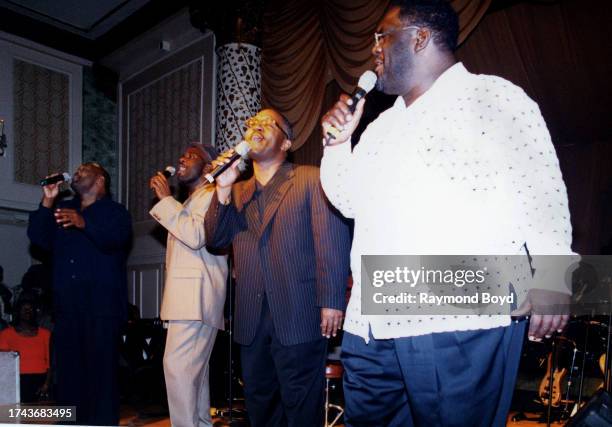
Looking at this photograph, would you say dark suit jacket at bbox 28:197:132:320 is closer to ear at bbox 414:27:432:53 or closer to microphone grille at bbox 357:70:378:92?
microphone grille at bbox 357:70:378:92

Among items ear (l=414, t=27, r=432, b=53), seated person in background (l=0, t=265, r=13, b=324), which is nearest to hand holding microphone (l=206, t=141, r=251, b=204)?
ear (l=414, t=27, r=432, b=53)

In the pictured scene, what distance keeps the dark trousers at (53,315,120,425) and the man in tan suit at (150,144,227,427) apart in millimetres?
533

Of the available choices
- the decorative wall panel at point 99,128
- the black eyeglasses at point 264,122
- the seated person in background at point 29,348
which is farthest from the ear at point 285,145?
the decorative wall panel at point 99,128

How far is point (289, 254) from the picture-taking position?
2389 millimetres

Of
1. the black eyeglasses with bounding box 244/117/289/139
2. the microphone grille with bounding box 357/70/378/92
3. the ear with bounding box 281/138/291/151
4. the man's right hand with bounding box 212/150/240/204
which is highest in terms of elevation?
the black eyeglasses with bounding box 244/117/289/139

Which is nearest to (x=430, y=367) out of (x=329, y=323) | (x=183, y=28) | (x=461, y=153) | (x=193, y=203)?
(x=461, y=153)

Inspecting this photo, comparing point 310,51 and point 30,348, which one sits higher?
point 310,51

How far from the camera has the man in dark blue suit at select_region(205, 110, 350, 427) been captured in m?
2.26

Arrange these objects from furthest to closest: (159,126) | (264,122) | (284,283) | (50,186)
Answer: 1. (159,126)
2. (50,186)
3. (264,122)
4. (284,283)

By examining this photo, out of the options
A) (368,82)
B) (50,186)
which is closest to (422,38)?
(368,82)

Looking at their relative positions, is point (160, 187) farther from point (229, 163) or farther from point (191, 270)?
point (229, 163)

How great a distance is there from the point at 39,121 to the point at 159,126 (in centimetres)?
143

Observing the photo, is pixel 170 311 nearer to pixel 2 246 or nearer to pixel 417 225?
pixel 417 225

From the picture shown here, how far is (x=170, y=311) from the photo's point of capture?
2.91 m
